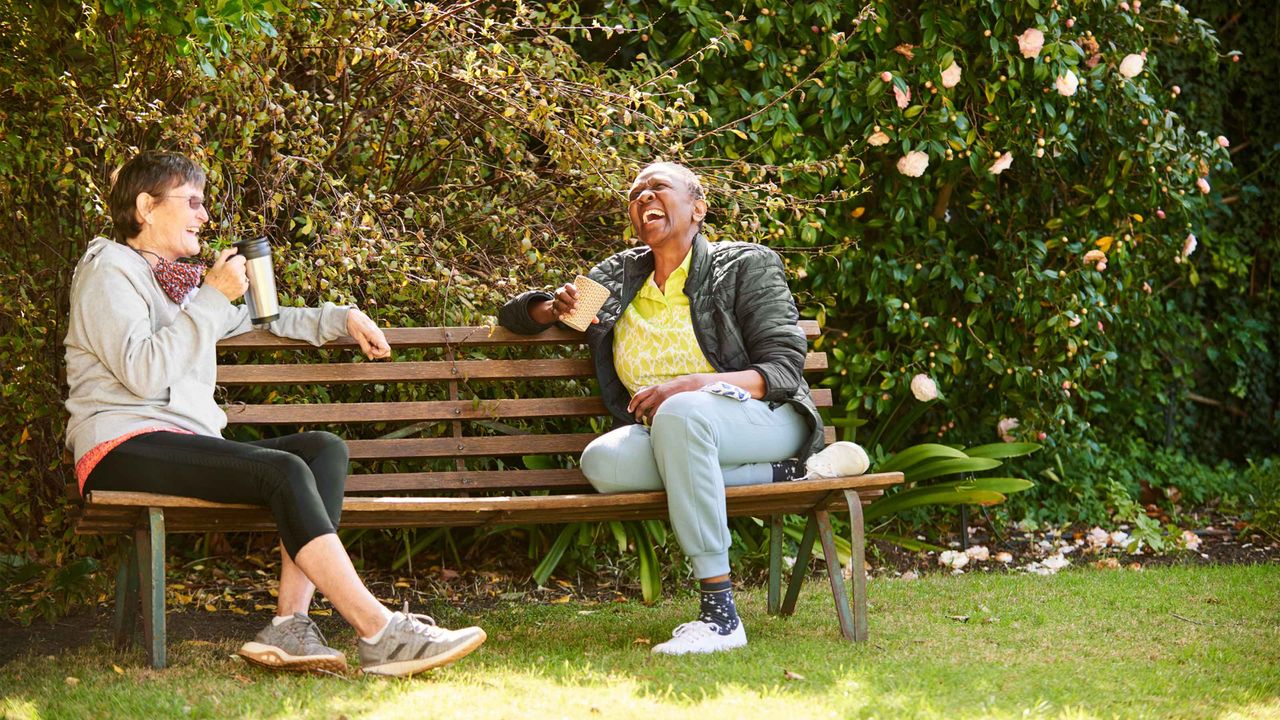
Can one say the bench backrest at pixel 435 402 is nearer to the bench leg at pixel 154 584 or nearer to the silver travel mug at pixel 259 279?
the silver travel mug at pixel 259 279

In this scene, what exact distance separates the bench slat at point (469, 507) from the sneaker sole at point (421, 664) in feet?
1.51

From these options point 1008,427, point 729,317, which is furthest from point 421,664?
point 1008,427

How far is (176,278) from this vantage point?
334cm

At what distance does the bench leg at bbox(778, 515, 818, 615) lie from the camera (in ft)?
12.7

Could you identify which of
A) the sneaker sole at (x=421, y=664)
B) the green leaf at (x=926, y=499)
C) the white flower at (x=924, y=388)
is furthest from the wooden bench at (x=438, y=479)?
the white flower at (x=924, y=388)

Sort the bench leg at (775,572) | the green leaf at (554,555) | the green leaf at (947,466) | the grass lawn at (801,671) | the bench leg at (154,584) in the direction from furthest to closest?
the green leaf at (947,466), the green leaf at (554,555), the bench leg at (775,572), the bench leg at (154,584), the grass lawn at (801,671)

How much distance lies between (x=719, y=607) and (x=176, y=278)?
65.3 inches

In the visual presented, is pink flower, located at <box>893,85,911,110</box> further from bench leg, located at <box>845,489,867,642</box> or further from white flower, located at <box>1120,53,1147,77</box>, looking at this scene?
bench leg, located at <box>845,489,867,642</box>

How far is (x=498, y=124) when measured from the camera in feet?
14.8

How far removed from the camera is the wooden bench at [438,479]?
3.24 meters

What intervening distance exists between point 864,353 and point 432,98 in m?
2.09

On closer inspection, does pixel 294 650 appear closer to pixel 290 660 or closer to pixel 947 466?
pixel 290 660

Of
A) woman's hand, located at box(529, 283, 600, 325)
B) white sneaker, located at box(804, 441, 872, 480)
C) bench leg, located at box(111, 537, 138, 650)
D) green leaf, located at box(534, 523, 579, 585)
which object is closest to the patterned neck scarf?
bench leg, located at box(111, 537, 138, 650)

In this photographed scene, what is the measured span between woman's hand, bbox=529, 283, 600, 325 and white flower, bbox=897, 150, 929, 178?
5.68 feet
